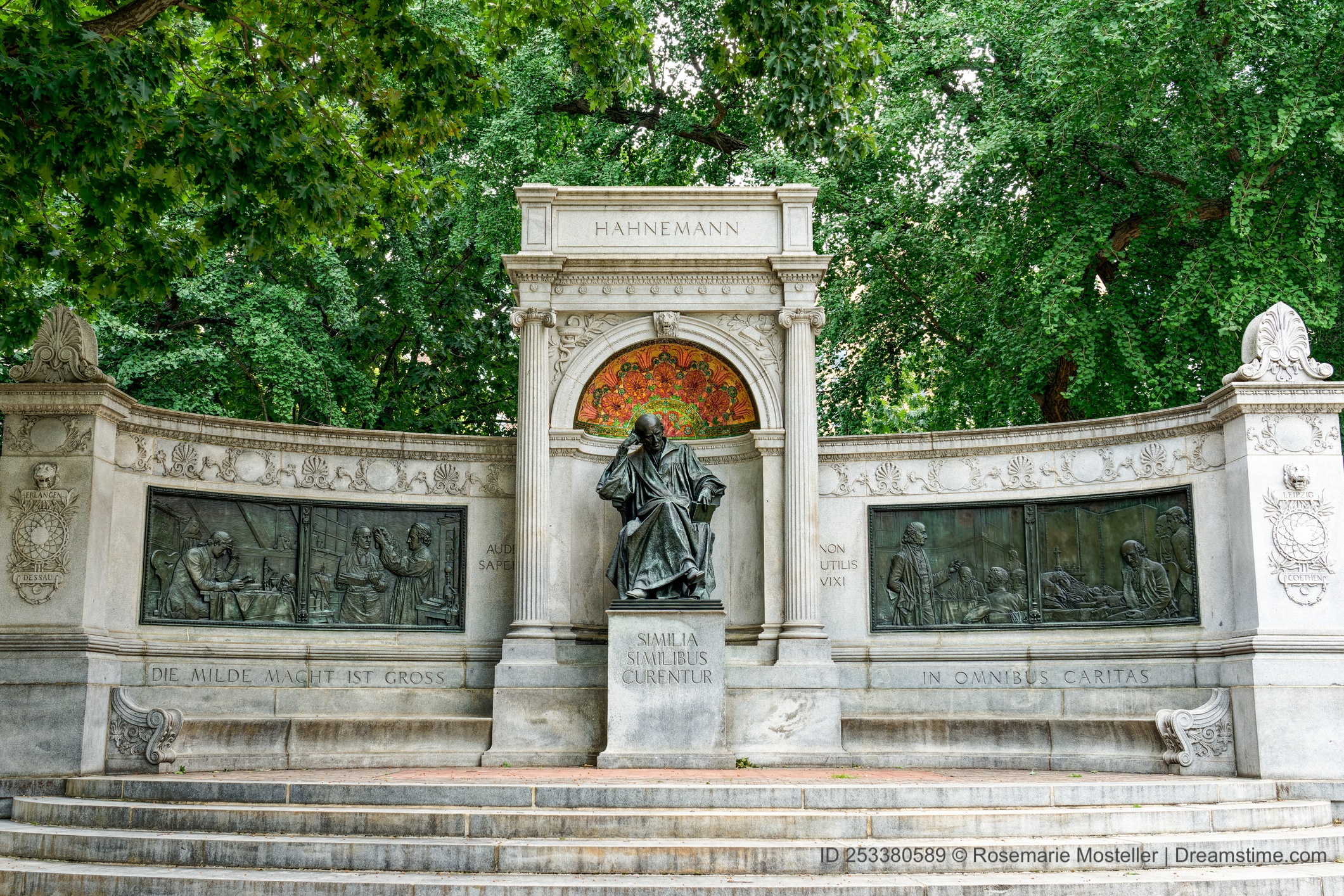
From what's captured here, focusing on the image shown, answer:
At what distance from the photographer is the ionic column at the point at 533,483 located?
14688 millimetres

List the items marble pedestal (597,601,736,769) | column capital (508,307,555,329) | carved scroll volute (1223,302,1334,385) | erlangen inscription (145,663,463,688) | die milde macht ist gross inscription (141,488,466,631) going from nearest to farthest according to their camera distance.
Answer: carved scroll volute (1223,302,1334,385) → marble pedestal (597,601,736,769) → erlangen inscription (145,663,463,688) → die milde macht ist gross inscription (141,488,466,631) → column capital (508,307,555,329)

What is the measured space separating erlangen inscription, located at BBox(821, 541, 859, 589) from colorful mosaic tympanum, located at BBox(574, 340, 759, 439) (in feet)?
6.17

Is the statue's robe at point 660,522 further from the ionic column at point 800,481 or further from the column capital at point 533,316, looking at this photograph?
the column capital at point 533,316

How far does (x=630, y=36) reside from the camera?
46.6 ft

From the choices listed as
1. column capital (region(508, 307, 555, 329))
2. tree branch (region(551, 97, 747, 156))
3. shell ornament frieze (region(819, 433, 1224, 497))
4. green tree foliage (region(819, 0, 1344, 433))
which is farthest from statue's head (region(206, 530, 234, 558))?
tree branch (region(551, 97, 747, 156))

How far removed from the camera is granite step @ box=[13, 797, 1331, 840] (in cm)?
905

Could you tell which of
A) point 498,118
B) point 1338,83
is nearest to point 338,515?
point 498,118

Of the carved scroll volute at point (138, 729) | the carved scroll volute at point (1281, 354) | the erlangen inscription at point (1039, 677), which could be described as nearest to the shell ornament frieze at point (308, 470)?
the carved scroll volute at point (138, 729)

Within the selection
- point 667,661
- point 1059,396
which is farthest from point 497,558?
point 1059,396

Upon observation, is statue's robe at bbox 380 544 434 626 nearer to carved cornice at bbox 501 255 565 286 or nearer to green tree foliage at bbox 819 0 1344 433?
carved cornice at bbox 501 255 565 286

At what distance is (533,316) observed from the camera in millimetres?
15367

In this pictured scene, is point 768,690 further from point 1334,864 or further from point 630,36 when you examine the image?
point 630,36

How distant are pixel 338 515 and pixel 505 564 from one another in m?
2.13

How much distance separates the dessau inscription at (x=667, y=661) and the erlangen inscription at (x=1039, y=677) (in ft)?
10.8
